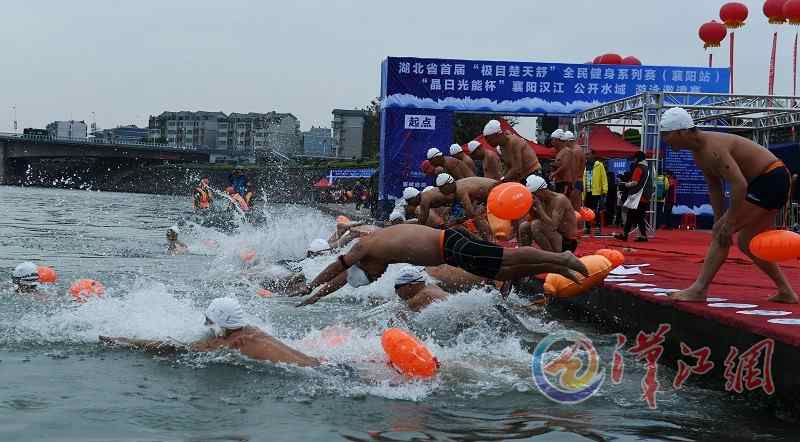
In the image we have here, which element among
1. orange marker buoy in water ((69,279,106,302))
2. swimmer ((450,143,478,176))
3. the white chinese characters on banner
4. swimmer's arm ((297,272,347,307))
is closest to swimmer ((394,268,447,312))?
swimmer's arm ((297,272,347,307))

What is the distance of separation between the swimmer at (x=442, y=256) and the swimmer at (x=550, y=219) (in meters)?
2.96

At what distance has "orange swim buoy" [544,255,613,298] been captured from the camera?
8.18m

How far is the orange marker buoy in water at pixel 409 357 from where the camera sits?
6520 millimetres

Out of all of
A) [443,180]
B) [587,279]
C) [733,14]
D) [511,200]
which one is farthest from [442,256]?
[733,14]

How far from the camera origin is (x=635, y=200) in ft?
49.1

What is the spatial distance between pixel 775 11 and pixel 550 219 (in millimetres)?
13732

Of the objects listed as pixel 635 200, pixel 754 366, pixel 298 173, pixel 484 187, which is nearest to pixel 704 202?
pixel 635 200

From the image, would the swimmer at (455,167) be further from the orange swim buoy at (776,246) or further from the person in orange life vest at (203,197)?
the person in orange life vest at (203,197)

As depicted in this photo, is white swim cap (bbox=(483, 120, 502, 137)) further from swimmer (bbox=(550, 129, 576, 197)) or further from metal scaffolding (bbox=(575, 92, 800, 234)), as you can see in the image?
metal scaffolding (bbox=(575, 92, 800, 234))

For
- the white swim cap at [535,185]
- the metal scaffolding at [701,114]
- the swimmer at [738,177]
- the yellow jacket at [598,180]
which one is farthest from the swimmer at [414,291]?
the yellow jacket at [598,180]

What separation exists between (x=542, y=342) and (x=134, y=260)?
10179mm

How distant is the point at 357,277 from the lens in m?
7.49

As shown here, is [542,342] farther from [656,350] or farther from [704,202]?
[704,202]

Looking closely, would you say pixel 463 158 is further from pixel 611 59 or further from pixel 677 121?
pixel 611 59
